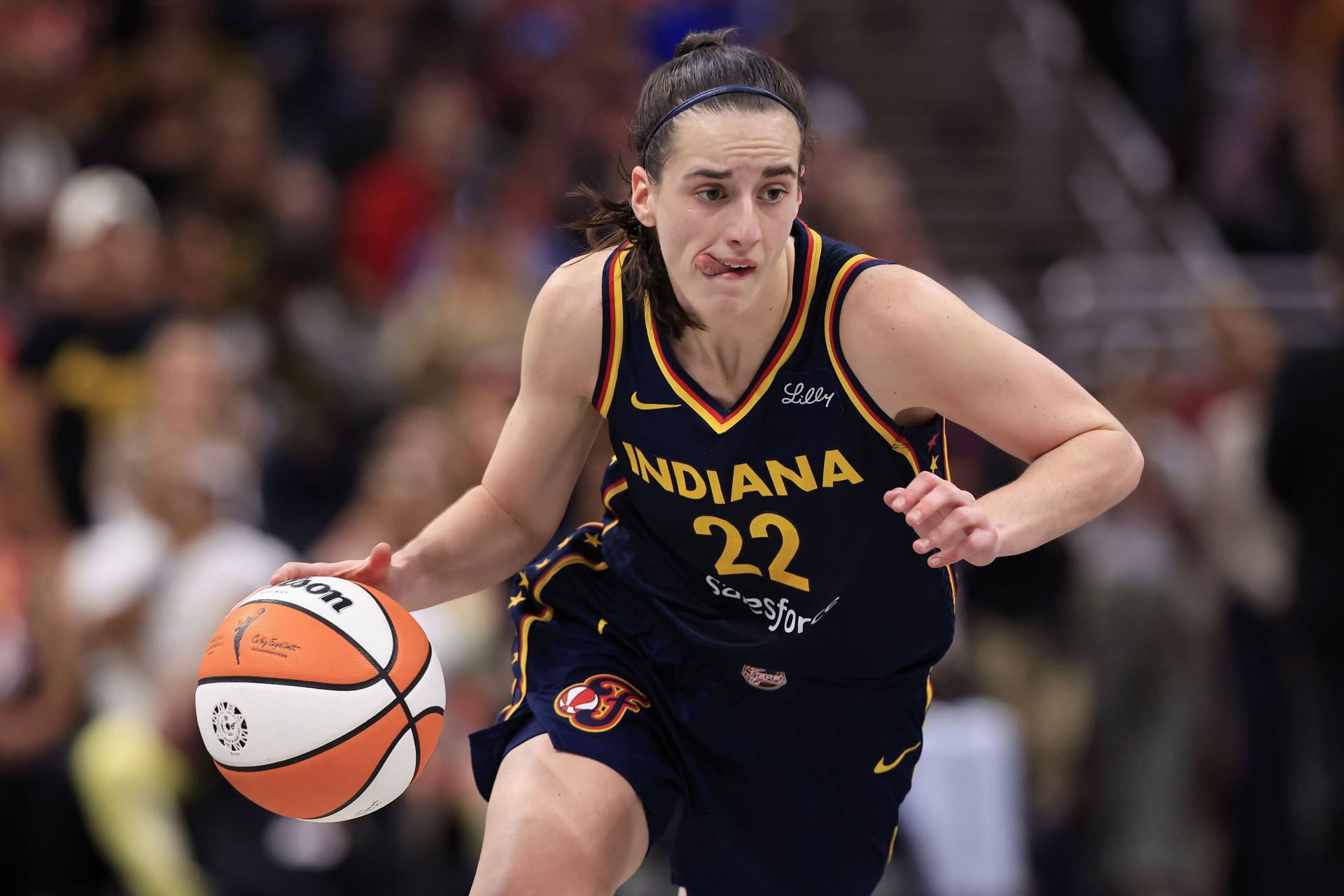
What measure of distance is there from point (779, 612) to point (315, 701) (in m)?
1.08

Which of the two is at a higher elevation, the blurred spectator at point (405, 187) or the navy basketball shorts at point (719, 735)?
the blurred spectator at point (405, 187)

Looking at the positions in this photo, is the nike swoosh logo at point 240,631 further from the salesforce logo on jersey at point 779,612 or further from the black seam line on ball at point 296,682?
the salesforce logo on jersey at point 779,612

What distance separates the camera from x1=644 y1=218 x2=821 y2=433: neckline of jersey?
3.76 metres

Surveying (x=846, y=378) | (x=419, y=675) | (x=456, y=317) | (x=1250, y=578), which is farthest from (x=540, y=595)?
(x=1250, y=578)

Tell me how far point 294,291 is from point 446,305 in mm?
863

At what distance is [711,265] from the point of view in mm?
3588

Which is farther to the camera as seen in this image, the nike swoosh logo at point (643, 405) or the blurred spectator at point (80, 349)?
the blurred spectator at point (80, 349)

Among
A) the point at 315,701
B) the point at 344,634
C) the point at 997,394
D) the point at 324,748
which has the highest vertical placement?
the point at 997,394

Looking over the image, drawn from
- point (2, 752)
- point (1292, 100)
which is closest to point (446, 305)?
point (2, 752)

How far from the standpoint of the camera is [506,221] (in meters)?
9.26

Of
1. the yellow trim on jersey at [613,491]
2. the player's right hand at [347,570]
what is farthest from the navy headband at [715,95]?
the player's right hand at [347,570]

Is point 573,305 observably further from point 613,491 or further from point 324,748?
point 324,748

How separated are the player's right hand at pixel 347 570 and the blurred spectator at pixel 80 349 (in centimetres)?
406

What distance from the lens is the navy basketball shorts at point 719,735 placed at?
13.0 ft
